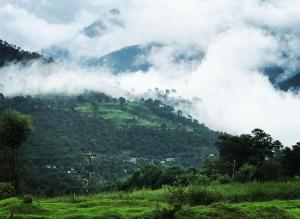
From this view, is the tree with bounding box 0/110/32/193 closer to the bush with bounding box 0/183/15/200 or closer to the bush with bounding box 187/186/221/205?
the bush with bounding box 0/183/15/200

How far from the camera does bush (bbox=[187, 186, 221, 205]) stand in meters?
57.4

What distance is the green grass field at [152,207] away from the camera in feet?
150

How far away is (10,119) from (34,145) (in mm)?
95196

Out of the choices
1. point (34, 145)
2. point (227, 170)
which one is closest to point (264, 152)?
point (227, 170)

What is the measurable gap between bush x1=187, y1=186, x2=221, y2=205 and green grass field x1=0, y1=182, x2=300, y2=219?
18.1 inches

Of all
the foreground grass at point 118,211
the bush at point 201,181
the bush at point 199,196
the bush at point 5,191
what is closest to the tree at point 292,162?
the bush at point 201,181

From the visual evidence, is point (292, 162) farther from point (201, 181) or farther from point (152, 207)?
point (152, 207)

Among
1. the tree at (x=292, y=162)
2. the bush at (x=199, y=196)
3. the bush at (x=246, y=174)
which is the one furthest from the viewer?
the tree at (x=292, y=162)

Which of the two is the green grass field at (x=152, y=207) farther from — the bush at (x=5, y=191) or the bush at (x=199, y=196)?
the bush at (x=5, y=191)

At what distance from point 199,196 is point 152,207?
7.88m

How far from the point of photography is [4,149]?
91.4 m

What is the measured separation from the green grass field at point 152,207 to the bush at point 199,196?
1.51ft

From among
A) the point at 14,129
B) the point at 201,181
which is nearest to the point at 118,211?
the point at 14,129

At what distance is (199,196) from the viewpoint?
58.2 meters
